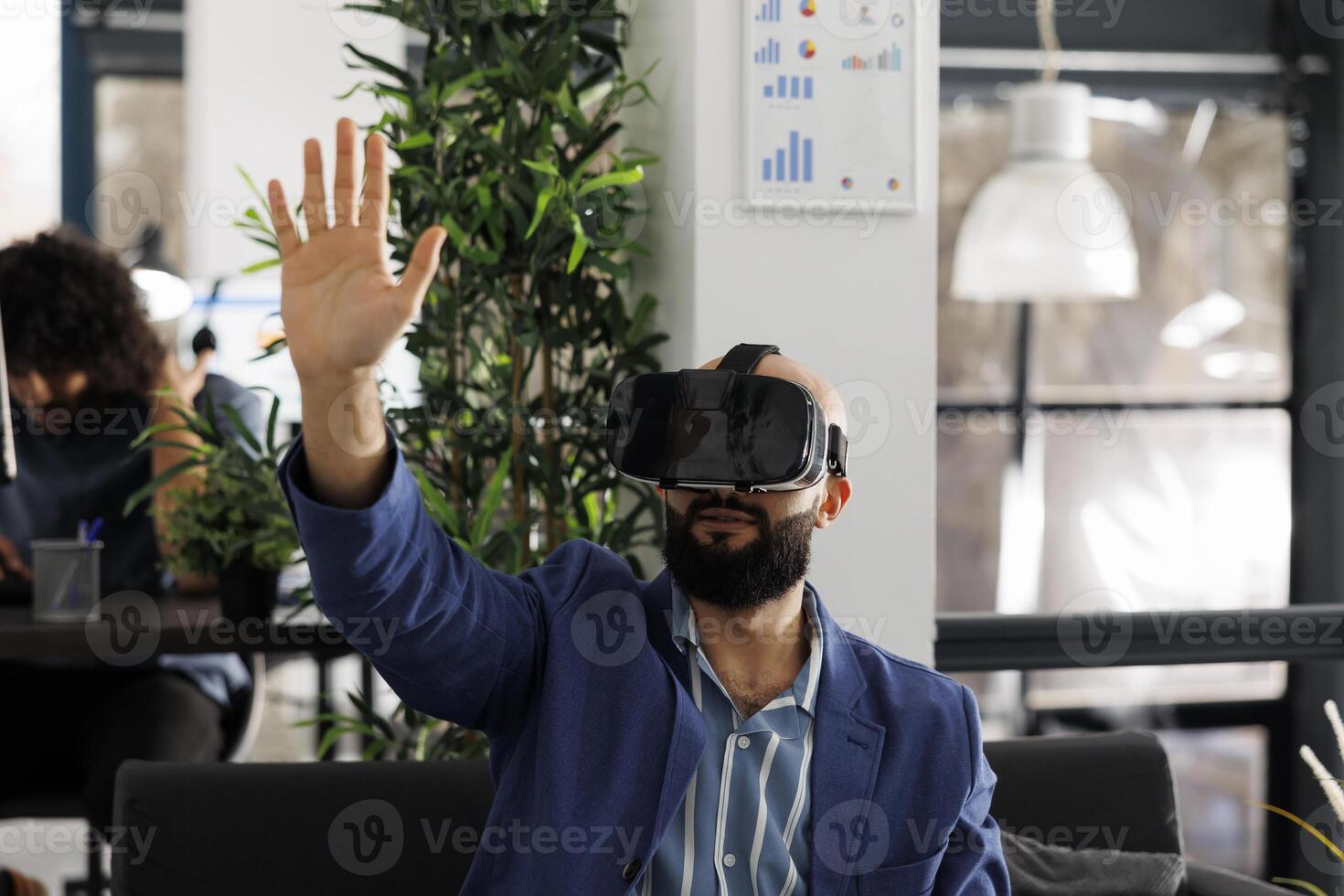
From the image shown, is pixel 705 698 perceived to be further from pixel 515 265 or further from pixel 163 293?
pixel 163 293

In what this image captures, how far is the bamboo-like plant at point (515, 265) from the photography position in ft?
7.01

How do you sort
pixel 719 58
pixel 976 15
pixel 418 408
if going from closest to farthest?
pixel 719 58, pixel 418 408, pixel 976 15

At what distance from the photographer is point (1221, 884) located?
6.59ft

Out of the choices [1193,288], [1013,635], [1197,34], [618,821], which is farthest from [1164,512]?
[618,821]

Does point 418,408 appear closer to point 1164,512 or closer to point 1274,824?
point 1164,512

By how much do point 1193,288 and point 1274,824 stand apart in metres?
1.93

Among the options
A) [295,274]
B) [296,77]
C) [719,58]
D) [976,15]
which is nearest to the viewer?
[295,274]

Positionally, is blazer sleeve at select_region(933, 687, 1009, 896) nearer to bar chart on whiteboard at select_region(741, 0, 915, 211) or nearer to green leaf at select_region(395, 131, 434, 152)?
bar chart on whiteboard at select_region(741, 0, 915, 211)

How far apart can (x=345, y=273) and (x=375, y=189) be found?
0.29 feet

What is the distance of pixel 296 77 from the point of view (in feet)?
14.2

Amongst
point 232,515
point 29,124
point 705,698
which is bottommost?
point 705,698

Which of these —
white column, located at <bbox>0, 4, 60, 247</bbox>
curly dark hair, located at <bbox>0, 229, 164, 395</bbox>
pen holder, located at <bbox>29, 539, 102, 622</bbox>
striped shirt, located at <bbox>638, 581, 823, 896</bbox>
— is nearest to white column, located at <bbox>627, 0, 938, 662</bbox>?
striped shirt, located at <bbox>638, 581, 823, 896</bbox>

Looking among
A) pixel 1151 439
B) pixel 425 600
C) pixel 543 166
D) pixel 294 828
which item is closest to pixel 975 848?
pixel 425 600

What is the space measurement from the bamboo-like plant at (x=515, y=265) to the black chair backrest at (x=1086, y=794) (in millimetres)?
667
